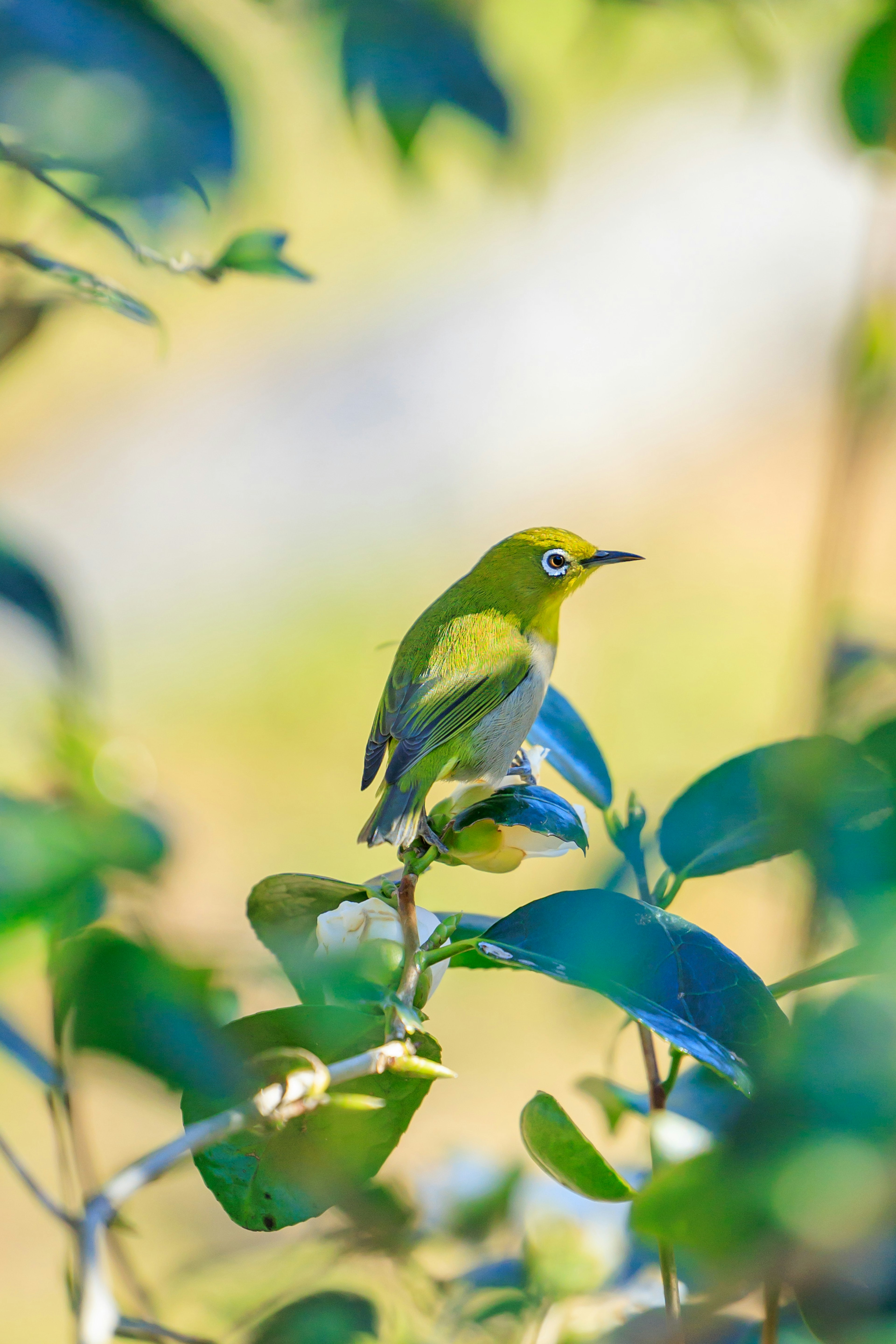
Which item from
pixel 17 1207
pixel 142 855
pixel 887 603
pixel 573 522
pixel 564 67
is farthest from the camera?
pixel 573 522

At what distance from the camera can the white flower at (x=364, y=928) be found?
864mm

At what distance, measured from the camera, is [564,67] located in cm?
134

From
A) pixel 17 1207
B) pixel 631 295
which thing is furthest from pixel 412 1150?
pixel 631 295

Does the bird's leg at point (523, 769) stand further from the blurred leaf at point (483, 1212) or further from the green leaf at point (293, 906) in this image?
the blurred leaf at point (483, 1212)

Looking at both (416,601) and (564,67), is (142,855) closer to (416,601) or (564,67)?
(564,67)

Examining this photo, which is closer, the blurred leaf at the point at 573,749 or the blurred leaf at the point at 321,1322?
the blurred leaf at the point at 321,1322

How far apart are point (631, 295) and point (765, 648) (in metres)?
2.90

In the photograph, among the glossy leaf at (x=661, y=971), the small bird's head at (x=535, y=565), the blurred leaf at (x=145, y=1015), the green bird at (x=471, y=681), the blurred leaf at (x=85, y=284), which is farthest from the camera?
the small bird's head at (x=535, y=565)

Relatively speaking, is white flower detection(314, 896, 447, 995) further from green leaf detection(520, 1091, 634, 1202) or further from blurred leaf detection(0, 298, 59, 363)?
blurred leaf detection(0, 298, 59, 363)

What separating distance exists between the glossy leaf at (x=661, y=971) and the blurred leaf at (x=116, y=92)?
56 cm

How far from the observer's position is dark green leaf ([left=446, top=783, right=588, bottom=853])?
0.97 metres

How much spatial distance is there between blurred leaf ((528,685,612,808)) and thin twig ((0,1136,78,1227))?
22.9 inches

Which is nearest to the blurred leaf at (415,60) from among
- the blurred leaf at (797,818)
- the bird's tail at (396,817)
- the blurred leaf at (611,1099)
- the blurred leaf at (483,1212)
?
the blurred leaf at (797,818)

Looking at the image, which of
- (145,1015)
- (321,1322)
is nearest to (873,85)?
(145,1015)
